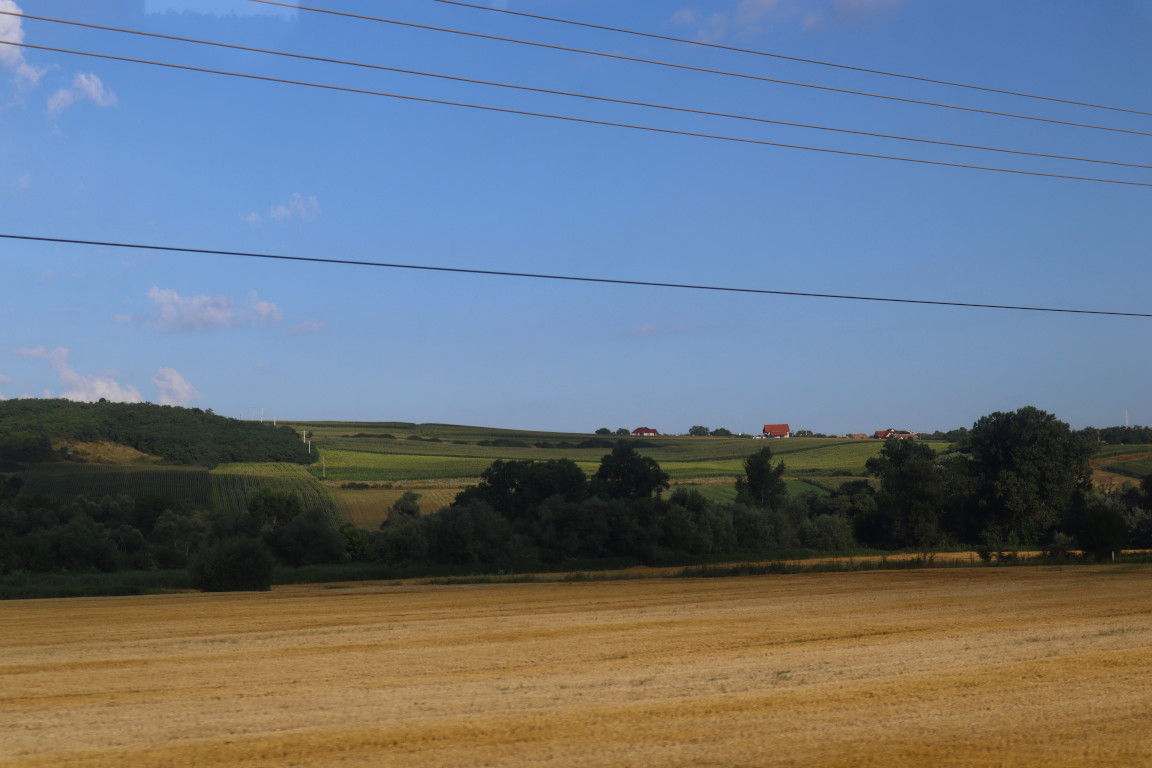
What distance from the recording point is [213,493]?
74.2 meters

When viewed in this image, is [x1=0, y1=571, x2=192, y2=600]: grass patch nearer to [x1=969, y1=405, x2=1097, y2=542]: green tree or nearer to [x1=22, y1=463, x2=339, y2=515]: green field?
[x1=22, y1=463, x2=339, y2=515]: green field

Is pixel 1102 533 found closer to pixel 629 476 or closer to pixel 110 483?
pixel 629 476

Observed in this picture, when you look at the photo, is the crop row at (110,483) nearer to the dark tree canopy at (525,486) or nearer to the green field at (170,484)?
the green field at (170,484)

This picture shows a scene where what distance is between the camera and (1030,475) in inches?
2403

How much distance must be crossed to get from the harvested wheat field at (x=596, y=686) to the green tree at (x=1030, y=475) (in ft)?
140

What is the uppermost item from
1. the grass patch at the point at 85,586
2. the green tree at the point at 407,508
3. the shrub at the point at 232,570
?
the green tree at the point at 407,508

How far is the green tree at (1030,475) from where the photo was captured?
60.7m

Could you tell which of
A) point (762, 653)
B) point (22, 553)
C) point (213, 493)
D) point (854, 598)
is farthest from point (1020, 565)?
point (213, 493)

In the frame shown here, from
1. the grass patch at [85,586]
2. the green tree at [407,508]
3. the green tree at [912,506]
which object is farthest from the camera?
the green tree at [407,508]

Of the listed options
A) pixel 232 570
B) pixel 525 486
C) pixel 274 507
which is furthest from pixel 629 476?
pixel 232 570

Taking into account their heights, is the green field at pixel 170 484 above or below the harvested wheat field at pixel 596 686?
above

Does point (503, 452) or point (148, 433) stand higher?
point (148, 433)

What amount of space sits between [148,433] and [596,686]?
97.2m

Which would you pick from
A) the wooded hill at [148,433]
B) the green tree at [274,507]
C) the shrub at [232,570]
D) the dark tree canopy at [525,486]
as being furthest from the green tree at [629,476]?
the wooded hill at [148,433]
